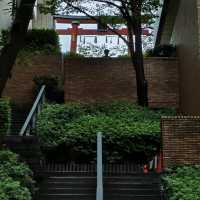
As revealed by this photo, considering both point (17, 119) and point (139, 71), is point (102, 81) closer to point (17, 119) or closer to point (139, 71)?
point (139, 71)

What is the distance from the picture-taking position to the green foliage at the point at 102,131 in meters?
16.7

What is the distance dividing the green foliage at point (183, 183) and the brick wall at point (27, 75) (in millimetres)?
11467

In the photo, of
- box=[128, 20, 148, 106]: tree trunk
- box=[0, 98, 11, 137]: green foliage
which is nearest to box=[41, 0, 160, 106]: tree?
box=[128, 20, 148, 106]: tree trunk

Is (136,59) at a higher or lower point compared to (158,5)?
lower

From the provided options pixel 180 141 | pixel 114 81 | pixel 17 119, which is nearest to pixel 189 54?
pixel 114 81

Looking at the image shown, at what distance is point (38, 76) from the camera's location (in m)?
24.6

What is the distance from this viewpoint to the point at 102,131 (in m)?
17.3

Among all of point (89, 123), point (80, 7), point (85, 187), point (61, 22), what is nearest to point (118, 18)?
point (80, 7)

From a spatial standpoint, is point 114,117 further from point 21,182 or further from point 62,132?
point 21,182

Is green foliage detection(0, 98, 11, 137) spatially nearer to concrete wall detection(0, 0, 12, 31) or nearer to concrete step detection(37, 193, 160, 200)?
concrete step detection(37, 193, 160, 200)

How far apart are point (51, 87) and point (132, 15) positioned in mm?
3877

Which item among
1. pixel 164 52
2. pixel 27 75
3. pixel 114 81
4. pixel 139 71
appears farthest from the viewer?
pixel 164 52

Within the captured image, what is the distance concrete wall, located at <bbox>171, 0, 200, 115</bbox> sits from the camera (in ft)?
63.7

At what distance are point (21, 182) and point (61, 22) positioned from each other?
34.5 metres
